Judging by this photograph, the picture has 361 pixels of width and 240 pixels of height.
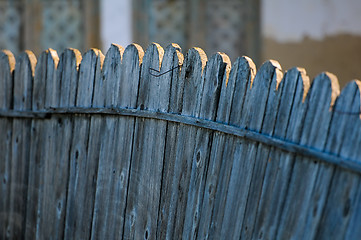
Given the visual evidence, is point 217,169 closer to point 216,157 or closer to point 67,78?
point 216,157

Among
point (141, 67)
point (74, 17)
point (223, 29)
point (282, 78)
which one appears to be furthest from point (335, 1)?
point (282, 78)

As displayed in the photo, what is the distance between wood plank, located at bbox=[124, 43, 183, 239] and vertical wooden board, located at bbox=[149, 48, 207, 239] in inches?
2.2

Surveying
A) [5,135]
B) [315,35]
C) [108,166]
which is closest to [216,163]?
[108,166]

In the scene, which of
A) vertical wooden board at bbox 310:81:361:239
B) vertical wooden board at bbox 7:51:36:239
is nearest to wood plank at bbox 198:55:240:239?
vertical wooden board at bbox 310:81:361:239

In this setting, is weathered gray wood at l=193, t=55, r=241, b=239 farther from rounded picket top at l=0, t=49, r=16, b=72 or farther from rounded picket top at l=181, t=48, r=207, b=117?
rounded picket top at l=0, t=49, r=16, b=72

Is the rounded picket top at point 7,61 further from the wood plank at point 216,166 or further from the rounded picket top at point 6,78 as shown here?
the wood plank at point 216,166

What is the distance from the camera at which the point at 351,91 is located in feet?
6.74

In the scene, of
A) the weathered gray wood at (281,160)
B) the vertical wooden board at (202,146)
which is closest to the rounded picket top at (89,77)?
the vertical wooden board at (202,146)

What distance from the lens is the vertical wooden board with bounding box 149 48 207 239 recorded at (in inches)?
106

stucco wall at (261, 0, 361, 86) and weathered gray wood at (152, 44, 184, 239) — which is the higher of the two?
stucco wall at (261, 0, 361, 86)

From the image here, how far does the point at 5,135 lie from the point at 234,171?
6.20ft

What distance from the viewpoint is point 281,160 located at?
2291 millimetres

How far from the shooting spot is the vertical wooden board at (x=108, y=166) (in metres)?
3.14

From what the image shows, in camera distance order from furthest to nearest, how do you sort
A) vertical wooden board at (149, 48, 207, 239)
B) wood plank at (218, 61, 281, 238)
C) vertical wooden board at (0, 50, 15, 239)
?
vertical wooden board at (0, 50, 15, 239), vertical wooden board at (149, 48, 207, 239), wood plank at (218, 61, 281, 238)
